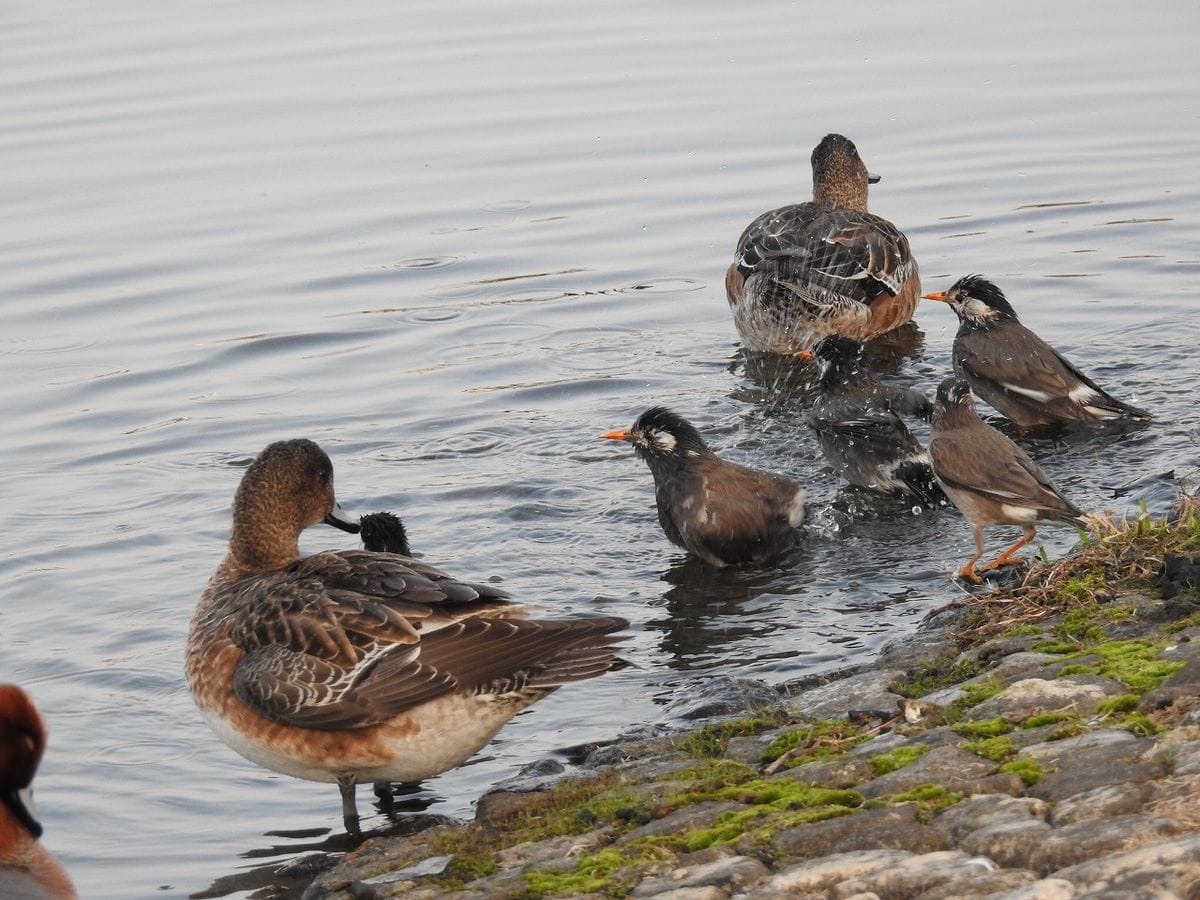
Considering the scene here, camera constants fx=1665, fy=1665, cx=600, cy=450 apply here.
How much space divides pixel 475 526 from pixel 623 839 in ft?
16.9

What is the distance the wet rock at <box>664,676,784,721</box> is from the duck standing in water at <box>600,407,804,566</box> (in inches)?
69.6

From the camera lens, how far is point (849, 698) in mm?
7059

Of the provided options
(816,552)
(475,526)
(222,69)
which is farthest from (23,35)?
(816,552)

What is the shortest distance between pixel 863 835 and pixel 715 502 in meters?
4.95

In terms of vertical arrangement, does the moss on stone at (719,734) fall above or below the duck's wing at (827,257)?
below

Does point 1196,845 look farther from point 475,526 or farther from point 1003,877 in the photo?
point 475,526

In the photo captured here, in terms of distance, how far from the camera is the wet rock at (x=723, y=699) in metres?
7.67

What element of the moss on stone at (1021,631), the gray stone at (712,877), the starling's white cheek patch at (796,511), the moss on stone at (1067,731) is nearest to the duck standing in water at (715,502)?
the starling's white cheek patch at (796,511)

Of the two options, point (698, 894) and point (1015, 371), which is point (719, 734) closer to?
point (698, 894)

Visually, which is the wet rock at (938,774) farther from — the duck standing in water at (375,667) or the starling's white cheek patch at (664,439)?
the starling's white cheek patch at (664,439)

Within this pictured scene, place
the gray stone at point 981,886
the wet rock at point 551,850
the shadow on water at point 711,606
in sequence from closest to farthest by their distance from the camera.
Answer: the gray stone at point 981,886
the wet rock at point 551,850
the shadow on water at point 711,606

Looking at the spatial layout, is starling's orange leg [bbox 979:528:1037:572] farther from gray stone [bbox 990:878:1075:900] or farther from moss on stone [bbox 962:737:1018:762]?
gray stone [bbox 990:878:1075:900]

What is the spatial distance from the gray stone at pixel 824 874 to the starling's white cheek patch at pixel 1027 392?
7172 millimetres

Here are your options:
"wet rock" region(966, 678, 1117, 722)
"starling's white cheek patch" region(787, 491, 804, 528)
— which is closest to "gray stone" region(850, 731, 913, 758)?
"wet rock" region(966, 678, 1117, 722)
